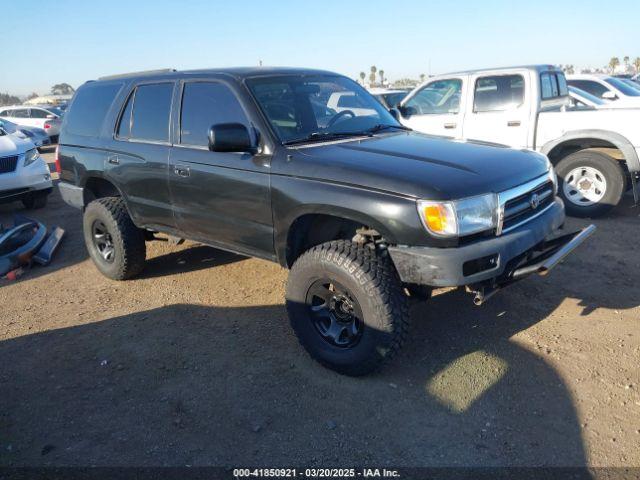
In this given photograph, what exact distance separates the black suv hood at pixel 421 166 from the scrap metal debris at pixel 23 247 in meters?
3.94

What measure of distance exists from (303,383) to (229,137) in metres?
1.65

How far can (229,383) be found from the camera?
326 centimetres

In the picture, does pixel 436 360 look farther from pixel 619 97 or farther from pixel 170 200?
pixel 619 97

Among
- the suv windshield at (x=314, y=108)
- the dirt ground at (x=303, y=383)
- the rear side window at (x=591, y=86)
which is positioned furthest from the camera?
the rear side window at (x=591, y=86)

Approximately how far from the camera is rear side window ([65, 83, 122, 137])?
4809 millimetres

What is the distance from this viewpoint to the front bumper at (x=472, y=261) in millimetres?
2744

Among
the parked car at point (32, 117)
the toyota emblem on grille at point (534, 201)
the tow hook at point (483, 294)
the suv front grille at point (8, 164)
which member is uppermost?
the toyota emblem on grille at point (534, 201)

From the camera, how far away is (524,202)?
319cm

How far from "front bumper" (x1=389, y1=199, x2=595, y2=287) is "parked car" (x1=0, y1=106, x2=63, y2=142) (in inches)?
793

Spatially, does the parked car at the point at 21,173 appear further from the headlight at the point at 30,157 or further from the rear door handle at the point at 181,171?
the rear door handle at the point at 181,171

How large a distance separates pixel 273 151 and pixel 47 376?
217 cm

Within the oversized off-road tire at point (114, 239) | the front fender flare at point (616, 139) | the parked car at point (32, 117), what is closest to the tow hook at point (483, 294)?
the oversized off-road tire at point (114, 239)

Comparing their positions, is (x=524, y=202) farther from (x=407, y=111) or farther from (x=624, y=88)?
(x=624, y=88)

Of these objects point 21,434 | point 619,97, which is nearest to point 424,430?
point 21,434
